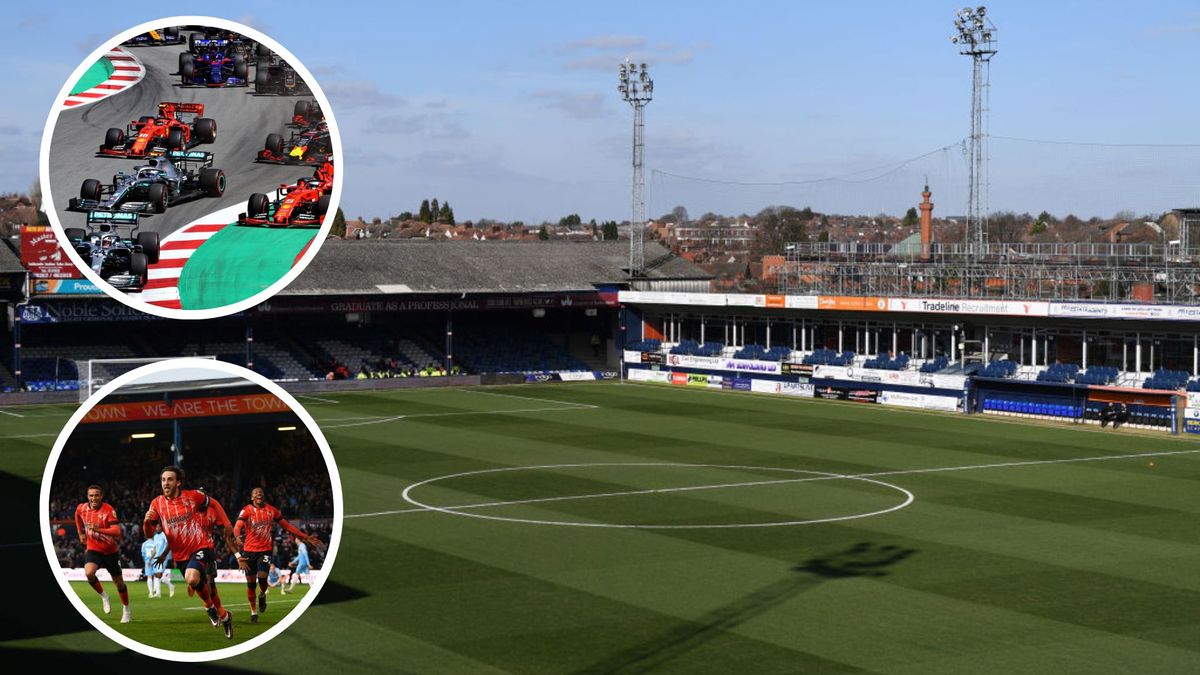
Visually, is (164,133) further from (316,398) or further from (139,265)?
(316,398)

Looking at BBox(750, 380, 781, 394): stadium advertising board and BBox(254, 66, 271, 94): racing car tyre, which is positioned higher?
BBox(254, 66, 271, 94): racing car tyre

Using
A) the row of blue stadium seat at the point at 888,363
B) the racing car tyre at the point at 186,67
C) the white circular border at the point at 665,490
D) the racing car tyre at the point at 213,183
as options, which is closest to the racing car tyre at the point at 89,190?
the racing car tyre at the point at 213,183

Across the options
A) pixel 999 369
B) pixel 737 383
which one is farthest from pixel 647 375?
pixel 999 369

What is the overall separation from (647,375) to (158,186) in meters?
69.1

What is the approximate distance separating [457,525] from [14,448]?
2103 cm

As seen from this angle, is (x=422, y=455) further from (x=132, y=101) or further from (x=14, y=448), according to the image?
(x=132, y=101)

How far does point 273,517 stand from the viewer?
642 centimetres

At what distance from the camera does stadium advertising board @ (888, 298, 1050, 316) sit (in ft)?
192

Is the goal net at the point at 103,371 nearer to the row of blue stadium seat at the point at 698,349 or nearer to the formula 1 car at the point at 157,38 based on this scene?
the formula 1 car at the point at 157,38

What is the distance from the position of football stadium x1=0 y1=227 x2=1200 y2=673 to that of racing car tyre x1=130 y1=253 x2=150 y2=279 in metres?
0.80

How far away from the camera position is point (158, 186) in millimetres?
5836

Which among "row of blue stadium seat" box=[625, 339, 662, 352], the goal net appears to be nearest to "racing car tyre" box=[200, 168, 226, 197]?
the goal net

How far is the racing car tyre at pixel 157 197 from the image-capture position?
5773 mm

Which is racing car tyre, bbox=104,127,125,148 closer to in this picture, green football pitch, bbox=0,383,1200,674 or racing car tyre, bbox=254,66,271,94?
racing car tyre, bbox=254,66,271,94
